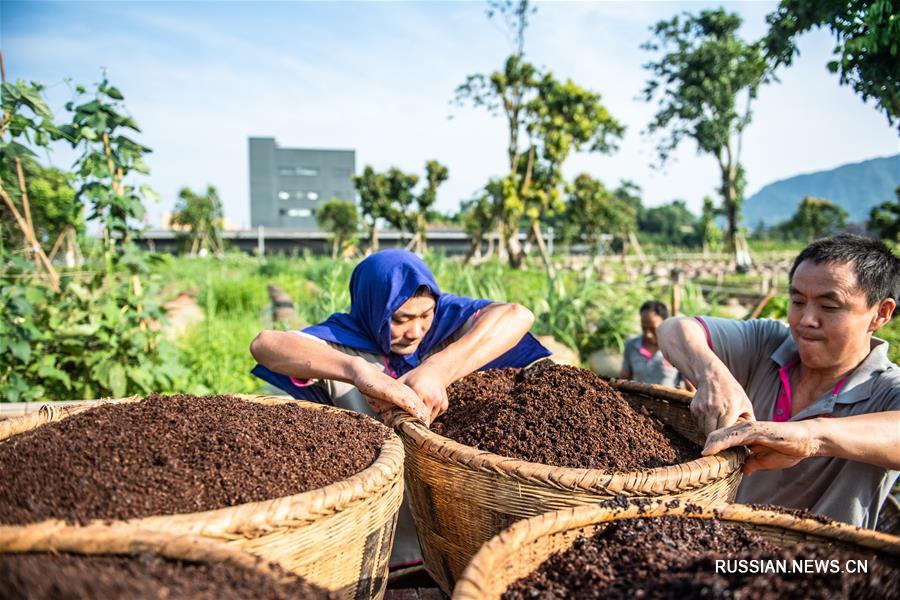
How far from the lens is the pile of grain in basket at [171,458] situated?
82 cm

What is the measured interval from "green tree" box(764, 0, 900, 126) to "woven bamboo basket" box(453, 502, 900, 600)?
1.30 m

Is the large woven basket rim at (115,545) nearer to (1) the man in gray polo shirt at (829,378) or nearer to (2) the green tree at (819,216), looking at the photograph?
(1) the man in gray polo shirt at (829,378)

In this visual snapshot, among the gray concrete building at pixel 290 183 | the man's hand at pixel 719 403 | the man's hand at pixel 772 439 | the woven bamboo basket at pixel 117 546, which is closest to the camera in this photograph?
the woven bamboo basket at pixel 117 546

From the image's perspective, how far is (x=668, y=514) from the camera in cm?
93

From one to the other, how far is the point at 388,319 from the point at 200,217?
2624 cm

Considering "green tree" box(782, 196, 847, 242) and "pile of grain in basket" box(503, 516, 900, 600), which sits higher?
"green tree" box(782, 196, 847, 242)

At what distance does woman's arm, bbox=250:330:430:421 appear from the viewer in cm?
130

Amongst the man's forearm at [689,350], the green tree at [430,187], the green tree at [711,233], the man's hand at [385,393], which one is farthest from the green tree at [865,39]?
the green tree at [711,233]

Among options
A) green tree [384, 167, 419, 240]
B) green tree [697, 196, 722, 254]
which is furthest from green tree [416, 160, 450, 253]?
green tree [697, 196, 722, 254]

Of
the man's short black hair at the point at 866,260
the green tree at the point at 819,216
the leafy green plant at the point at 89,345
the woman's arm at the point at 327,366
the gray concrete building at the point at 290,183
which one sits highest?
the gray concrete building at the point at 290,183

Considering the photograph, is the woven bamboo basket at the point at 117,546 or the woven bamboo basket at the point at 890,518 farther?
the woven bamboo basket at the point at 890,518

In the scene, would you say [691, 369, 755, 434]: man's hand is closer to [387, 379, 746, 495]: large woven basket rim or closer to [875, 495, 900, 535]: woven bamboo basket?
[387, 379, 746, 495]: large woven basket rim

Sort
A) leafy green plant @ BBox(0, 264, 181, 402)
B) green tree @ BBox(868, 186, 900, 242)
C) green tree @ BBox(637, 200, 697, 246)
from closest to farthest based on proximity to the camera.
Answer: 1. leafy green plant @ BBox(0, 264, 181, 402)
2. green tree @ BBox(868, 186, 900, 242)
3. green tree @ BBox(637, 200, 697, 246)

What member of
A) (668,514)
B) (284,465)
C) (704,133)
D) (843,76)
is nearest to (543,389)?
(668,514)
